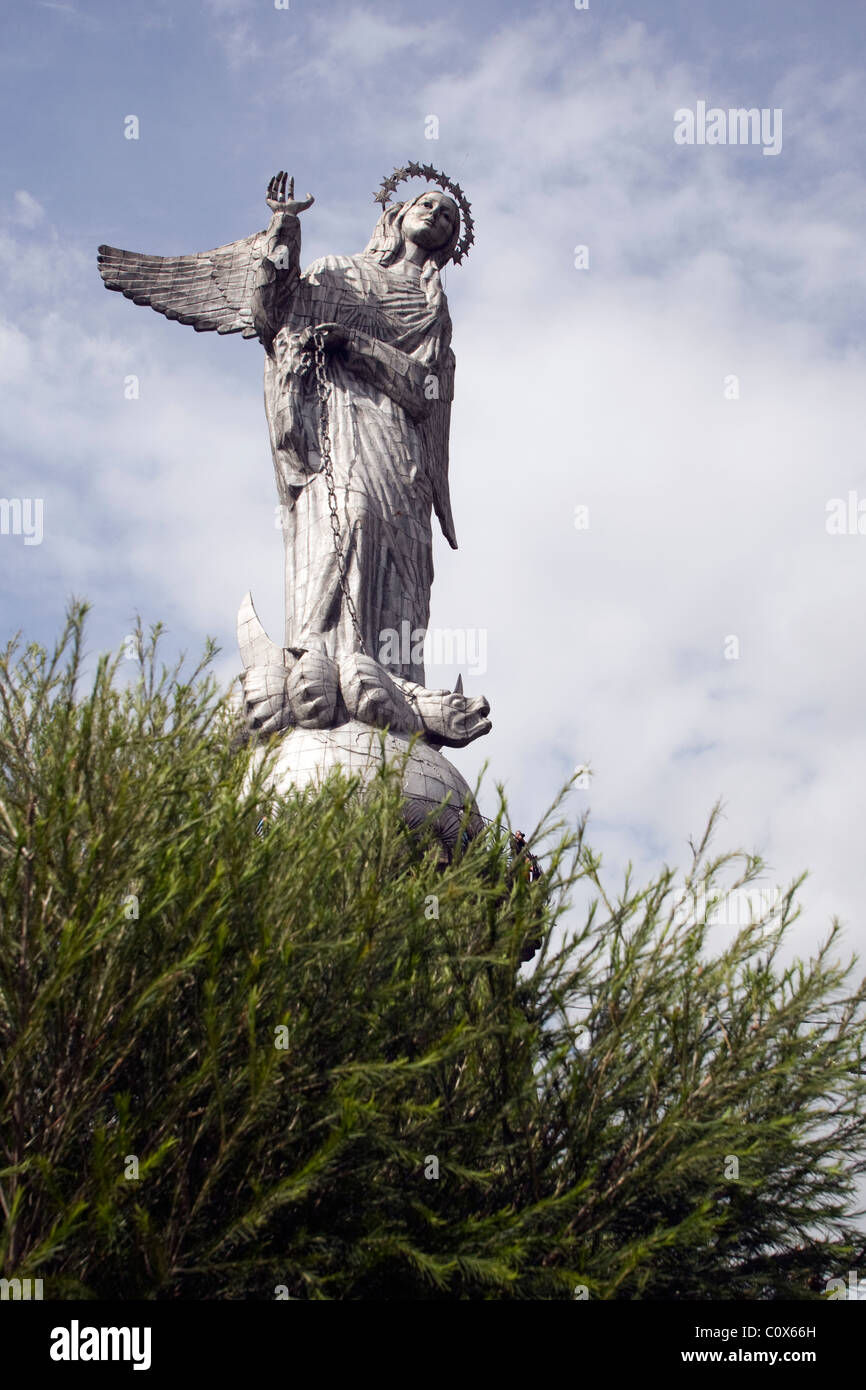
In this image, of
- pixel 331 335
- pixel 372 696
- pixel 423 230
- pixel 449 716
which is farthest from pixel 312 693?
pixel 423 230

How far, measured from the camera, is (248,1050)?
6883 mm

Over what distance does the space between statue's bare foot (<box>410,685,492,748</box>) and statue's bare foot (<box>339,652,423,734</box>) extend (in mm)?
239

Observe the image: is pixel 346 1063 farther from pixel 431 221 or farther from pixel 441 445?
pixel 431 221

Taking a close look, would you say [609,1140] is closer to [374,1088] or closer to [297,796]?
[374,1088]

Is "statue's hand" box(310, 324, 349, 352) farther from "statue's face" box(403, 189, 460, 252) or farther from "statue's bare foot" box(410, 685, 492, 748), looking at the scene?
"statue's bare foot" box(410, 685, 492, 748)

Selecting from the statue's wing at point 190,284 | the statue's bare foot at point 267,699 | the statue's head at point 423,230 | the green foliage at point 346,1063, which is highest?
the statue's head at point 423,230

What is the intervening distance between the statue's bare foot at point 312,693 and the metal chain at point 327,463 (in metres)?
1.23

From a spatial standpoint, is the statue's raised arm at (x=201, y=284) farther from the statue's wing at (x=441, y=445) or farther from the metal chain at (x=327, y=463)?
the statue's wing at (x=441, y=445)

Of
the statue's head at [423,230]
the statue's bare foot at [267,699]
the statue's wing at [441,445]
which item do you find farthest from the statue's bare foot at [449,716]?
the statue's head at [423,230]

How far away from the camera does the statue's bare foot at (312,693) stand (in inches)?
533

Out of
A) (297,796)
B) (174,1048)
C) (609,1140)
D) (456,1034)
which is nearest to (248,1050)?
(174,1048)

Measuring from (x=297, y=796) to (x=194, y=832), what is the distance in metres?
2.08

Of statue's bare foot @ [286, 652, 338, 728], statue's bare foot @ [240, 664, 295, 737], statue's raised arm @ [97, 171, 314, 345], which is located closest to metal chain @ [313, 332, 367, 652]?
statue's raised arm @ [97, 171, 314, 345]

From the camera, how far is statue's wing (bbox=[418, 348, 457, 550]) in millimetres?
16984
